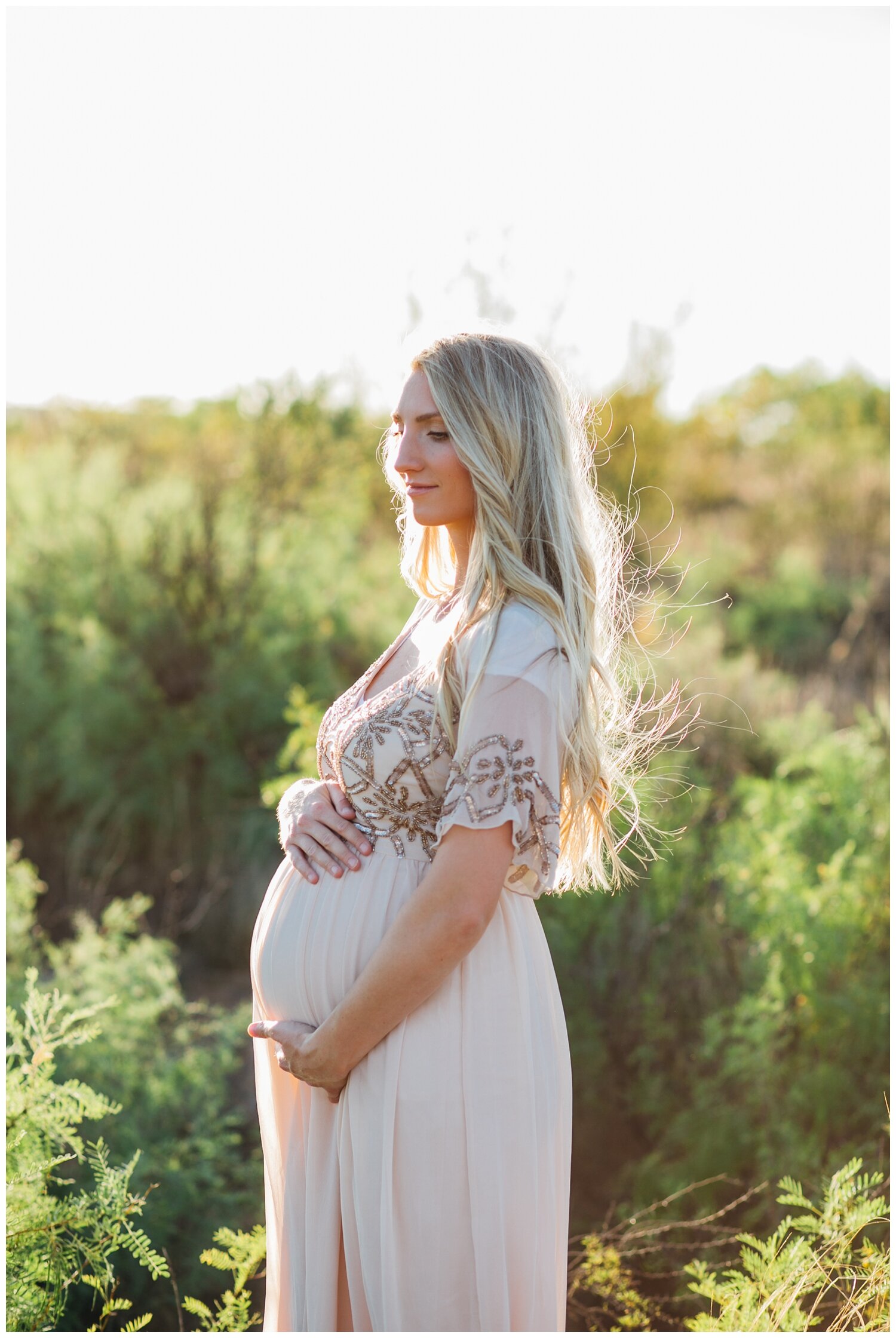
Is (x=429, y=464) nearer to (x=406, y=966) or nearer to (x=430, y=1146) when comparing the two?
(x=406, y=966)

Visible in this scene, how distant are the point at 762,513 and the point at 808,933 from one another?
10790 mm

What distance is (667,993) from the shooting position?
4.42 m

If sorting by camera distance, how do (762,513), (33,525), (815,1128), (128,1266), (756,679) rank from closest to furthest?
(128,1266), (815,1128), (33,525), (756,679), (762,513)

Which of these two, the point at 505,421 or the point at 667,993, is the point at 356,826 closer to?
the point at 505,421

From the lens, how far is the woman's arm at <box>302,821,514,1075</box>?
168 centimetres

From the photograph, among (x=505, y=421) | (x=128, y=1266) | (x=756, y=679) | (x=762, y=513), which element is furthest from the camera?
(x=762, y=513)

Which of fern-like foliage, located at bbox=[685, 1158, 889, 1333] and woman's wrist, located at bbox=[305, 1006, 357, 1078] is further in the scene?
fern-like foliage, located at bbox=[685, 1158, 889, 1333]

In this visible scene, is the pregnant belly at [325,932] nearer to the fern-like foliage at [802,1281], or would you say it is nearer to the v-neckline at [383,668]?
the v-neckline at [383,668]

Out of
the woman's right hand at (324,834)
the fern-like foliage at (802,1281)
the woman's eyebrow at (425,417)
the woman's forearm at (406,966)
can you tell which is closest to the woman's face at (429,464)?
the woman's eyebrow at (425,417)

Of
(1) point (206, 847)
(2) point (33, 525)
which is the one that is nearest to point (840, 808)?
(1) point (206, 847)

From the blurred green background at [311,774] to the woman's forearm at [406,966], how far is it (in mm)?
786

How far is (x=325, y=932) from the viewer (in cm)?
190

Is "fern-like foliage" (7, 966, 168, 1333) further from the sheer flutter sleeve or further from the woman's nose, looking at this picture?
the woman's nose

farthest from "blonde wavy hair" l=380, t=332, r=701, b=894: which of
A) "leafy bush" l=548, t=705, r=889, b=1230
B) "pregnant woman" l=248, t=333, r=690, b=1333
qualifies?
"leafy bush" l=548, t=705, r=889, b=1230
